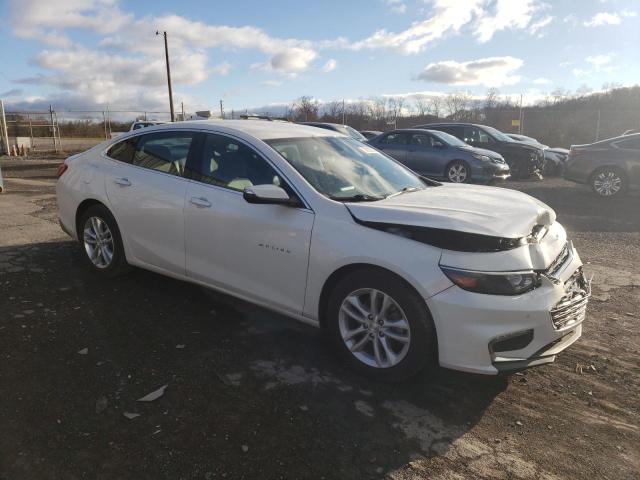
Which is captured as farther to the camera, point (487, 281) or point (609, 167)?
point (609, 167)

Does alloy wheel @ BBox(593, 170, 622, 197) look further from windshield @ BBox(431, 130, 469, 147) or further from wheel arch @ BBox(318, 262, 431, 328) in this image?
wheel arch @ BBox(318, 262, 431, 328)

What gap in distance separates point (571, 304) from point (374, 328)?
1252 mm

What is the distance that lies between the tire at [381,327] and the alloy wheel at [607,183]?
428 inches

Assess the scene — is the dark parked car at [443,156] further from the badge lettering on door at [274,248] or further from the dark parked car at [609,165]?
the badge lettering on door at [274,248]

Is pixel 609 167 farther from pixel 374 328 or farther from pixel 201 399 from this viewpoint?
pixel 201 399

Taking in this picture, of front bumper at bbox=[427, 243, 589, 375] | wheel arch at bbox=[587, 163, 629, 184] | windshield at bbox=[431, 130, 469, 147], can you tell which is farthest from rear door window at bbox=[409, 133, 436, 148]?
front bumper at bbox=[427, 243, 589, 375]

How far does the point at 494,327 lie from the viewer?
290 cm

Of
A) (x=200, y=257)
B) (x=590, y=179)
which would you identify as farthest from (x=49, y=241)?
(x=590, y=179)

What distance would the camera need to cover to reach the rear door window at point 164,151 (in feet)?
14.4

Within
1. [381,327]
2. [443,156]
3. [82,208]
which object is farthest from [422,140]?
[381,327]

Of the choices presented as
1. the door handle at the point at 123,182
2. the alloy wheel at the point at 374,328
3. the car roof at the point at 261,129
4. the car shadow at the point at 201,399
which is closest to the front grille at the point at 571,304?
the car shadow at the point at 201,399

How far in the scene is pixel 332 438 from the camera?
9.00 ft

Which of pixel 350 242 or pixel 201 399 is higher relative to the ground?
pixel 350 242

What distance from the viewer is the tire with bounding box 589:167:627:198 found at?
1173 centimetres
